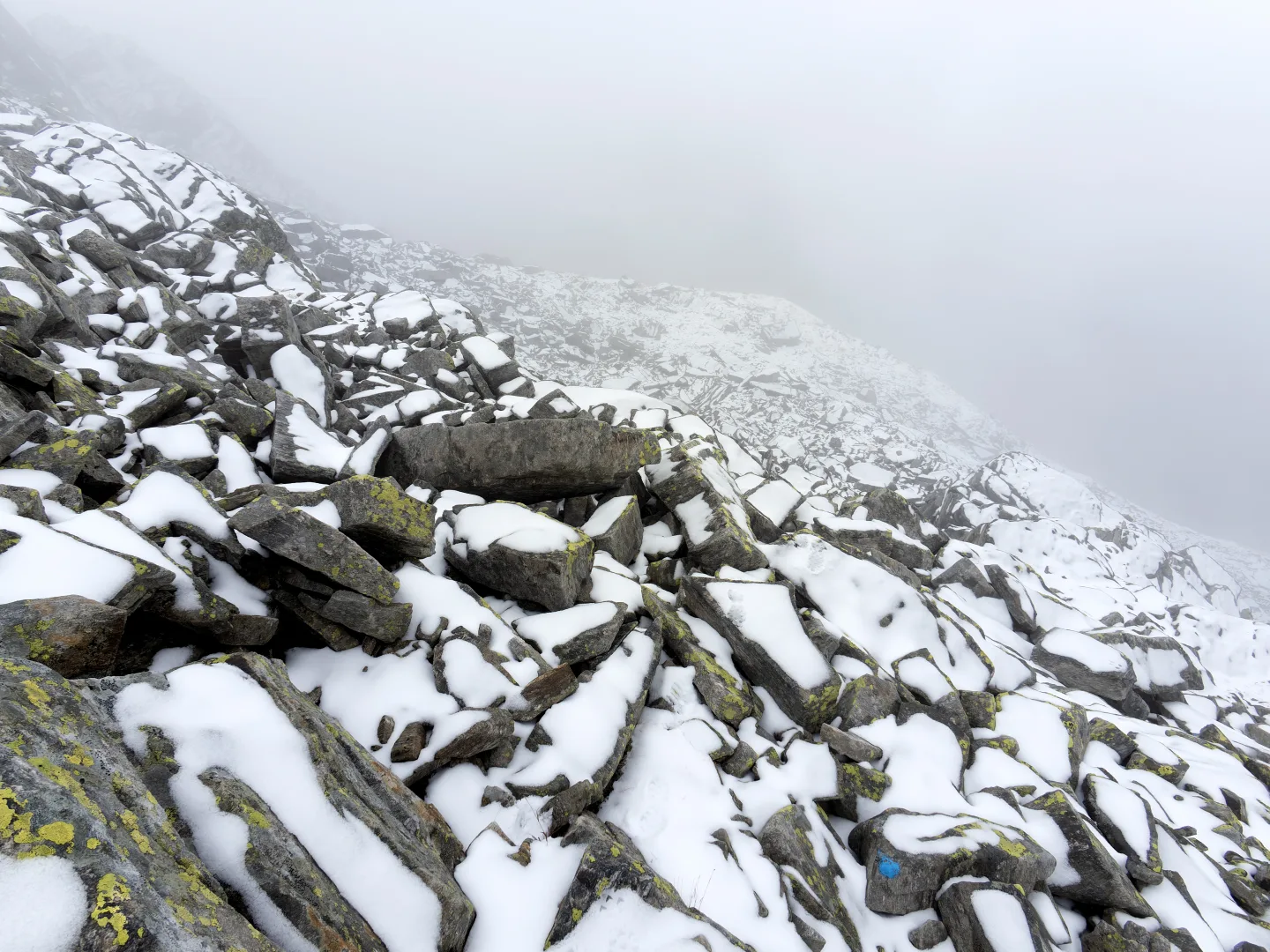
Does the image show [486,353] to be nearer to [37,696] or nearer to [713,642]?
[713,642]

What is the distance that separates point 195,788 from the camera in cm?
420

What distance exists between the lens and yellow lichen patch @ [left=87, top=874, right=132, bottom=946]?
258 cm

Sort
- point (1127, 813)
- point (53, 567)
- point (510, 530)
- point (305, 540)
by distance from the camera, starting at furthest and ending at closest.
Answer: point (510, 530)
point (1127, 813)
point (305, 540)
point (53, 567)

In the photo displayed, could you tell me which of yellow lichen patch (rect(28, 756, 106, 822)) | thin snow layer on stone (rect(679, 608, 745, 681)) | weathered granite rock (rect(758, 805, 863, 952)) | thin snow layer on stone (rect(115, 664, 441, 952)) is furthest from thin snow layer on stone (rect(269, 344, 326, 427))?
weathered granite rock (rect(758, 805, 863, 952))

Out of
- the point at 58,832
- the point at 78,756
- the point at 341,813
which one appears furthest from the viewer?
the point at 341,813

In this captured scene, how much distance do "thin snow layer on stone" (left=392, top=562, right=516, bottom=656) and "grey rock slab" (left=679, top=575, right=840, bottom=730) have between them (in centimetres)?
460

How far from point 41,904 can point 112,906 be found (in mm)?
284

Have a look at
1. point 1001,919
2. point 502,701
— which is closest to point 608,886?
point 502,701

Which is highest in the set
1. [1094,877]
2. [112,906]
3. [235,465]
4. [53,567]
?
[112,906]

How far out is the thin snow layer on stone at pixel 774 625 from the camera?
33.8 ft

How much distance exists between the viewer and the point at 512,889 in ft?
19.3

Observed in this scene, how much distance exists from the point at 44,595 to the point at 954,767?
14099 mm

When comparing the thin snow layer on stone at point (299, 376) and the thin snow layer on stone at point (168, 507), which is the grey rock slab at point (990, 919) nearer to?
the thin snow layer on stone at point (168, 507)

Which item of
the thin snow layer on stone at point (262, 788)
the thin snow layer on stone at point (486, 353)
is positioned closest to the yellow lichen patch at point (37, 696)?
the thin snow layer on stone at point (262, 788)
